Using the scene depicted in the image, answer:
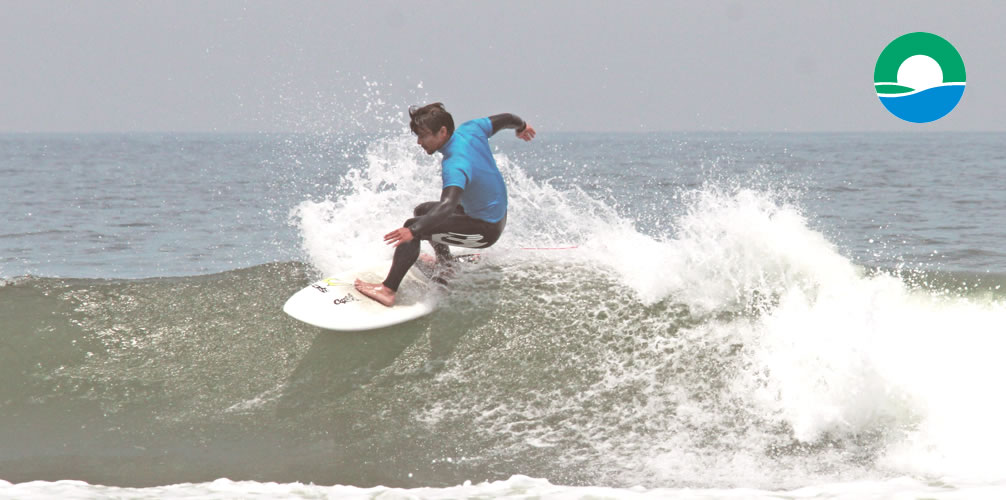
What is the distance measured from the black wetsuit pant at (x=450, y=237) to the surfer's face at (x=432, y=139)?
0.39 metres

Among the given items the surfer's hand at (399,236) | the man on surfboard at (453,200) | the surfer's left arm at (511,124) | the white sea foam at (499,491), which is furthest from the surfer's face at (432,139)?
the white sea foam at (499,491)

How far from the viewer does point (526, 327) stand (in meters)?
5.46

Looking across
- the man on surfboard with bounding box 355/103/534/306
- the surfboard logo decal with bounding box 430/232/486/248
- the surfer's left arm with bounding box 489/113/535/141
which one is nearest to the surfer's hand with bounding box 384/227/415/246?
the man on surfboard with bounding box 355/103/534/306

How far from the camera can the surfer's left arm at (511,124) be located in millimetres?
5738

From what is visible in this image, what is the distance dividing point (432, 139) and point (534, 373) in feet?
5.32

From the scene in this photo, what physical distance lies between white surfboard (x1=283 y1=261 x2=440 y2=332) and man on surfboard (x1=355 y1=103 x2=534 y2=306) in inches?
3.6

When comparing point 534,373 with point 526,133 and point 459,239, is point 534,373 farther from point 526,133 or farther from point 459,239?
point 526,133

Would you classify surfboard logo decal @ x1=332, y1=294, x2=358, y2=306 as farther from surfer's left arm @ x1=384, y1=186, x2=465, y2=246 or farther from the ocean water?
surfer's left arm @ x1=384, y1=186, x2=465, y2=246

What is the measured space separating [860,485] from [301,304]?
140 inches

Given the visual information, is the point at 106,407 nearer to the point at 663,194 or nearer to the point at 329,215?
the point at 329,215

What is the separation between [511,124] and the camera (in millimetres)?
5867

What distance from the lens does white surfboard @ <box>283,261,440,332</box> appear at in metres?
5.37

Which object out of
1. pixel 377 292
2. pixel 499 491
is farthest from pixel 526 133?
pixel 499 491

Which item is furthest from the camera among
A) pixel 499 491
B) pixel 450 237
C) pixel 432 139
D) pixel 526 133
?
pixel 526 133
